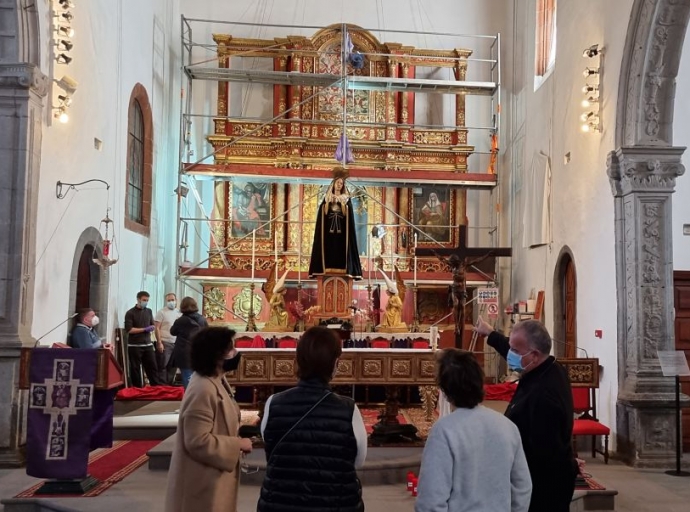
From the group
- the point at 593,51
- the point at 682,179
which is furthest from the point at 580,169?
the point at 593,51

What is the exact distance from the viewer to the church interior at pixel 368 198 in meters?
7.86

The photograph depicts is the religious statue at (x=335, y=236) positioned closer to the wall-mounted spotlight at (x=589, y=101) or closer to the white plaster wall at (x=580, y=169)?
the white plaster wall at (x=580, y=169)

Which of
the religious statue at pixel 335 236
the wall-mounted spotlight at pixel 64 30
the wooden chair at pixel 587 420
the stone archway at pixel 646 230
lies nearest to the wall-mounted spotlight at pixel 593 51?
the stone archway at pixel 646 230

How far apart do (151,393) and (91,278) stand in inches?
74.5

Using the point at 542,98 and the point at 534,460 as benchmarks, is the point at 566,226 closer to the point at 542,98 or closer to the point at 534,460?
the point at 542,98

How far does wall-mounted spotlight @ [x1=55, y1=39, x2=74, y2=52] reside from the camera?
8445 mm

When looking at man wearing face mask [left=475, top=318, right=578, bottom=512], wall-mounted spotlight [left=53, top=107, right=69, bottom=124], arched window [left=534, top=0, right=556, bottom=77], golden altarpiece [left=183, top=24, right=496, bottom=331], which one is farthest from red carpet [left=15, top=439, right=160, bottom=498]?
arched window [left=534, top=0, right=556, bottom=77]

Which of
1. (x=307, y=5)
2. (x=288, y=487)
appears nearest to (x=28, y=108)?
(x=288, y=487)

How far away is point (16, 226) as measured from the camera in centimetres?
774

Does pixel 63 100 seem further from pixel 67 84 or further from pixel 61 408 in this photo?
pixel 61 408

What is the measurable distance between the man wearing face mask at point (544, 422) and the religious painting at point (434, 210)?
1247 cm

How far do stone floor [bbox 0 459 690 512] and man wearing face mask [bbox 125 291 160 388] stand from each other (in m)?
4.25

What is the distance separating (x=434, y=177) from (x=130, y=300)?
21.7 feet

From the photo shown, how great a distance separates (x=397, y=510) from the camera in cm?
590
